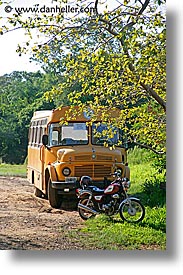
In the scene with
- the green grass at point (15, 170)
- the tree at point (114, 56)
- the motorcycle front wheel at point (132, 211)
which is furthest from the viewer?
the green grass at point (15, 170)

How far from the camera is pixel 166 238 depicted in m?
5.84

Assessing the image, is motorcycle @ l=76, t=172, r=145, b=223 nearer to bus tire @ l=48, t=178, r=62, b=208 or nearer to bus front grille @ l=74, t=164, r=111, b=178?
bus front grille @ l=74, t=164, r=111, b=178

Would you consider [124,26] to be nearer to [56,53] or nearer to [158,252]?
[56,53]

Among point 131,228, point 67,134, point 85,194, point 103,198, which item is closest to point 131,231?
point 131,228

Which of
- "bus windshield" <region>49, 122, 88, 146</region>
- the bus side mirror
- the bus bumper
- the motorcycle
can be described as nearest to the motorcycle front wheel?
the motorcycle

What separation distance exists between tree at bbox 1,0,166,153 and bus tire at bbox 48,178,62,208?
0.58 m

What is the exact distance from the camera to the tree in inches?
229

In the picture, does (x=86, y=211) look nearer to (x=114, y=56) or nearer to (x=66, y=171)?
(x=66, y=171)

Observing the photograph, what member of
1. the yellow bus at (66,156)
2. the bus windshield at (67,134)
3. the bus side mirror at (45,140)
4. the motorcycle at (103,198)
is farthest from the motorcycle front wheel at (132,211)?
the bus side mirror at (45,140)

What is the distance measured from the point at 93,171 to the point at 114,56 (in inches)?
30.6

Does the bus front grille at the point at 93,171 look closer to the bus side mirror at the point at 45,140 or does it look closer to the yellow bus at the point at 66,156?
the yellow bus at the point at 66,156

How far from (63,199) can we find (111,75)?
2.88ft

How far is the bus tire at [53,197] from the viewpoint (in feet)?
19.9

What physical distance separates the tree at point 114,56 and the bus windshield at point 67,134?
0.18 m
